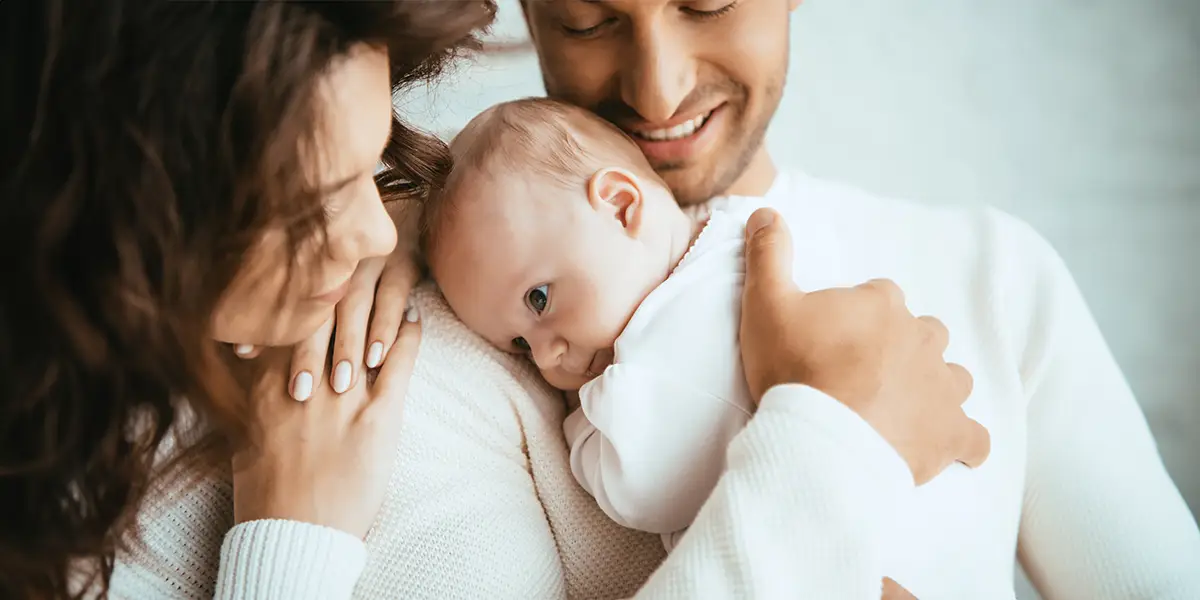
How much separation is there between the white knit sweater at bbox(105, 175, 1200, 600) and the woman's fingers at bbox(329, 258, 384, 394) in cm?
8

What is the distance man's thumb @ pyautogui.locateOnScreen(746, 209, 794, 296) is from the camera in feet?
3.32

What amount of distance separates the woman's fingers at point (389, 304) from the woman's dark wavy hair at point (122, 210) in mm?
213

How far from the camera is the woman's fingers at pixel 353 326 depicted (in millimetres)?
994

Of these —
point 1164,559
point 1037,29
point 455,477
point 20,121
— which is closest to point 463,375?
point 455,477

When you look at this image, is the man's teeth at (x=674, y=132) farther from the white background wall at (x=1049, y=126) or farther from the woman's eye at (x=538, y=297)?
the white background wall at (x=1049, y=126)

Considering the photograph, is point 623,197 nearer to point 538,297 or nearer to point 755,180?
point 538,297

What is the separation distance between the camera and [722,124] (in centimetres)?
137

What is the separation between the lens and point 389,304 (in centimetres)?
106

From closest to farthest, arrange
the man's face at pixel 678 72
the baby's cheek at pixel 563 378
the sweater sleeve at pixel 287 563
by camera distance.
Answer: the sweater sleeve at pixel 287 563 → the baby's cheek at pixel 563 378 → the man's face at pixel 678 72

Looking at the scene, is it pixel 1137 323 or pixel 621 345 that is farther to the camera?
pixel 1137 323

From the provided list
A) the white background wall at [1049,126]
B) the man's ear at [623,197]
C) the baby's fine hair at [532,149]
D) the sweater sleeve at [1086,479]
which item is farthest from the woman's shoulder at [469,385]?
the white background wall at [1049,126]

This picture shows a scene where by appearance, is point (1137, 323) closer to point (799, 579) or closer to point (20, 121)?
point (799, 579)

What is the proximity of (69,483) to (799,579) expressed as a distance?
65cm

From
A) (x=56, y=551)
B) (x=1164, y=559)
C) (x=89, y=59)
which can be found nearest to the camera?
(x=89, y=59)
